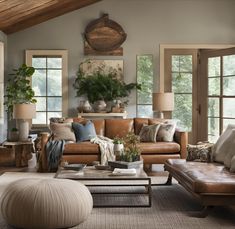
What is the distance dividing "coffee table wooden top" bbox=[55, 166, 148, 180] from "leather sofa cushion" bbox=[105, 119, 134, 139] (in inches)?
94.9

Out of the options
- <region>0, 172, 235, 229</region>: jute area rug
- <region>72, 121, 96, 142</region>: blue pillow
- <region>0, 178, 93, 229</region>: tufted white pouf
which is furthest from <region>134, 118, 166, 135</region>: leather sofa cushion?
<region>0, 178, 93, 229</region>: tufted white pouf

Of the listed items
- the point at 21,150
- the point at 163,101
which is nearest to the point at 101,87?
the point at 163,101

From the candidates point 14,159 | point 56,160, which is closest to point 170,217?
point 56,160

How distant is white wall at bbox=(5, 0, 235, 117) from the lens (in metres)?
10.0

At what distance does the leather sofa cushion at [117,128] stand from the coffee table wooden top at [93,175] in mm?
2410

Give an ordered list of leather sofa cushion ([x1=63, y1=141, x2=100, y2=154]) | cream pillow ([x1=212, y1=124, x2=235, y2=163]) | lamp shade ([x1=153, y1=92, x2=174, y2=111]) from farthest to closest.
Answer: lamp shade ([x1=153, y1=92, x2=174, y2=111])
leather sofa cushion ([x1=63, y1=141, x2=100, y2=154])
cream pillow ([x1=212, y1=124, x2=235, y2=163])

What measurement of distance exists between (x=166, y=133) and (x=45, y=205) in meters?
3.83

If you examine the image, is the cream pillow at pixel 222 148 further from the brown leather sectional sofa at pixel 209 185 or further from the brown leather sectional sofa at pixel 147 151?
the brown leather sectional sofa at pixel 147 151

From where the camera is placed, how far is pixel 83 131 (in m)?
7.63

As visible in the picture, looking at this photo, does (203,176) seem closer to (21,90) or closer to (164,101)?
(164,101)

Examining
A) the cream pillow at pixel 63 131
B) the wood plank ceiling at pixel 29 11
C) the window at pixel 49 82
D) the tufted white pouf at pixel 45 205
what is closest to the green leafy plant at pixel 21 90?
the window at pixel 49 82

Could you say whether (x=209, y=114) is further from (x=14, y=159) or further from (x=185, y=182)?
(x=185, y=182)

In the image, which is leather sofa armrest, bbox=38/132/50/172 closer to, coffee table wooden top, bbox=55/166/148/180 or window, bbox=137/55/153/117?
coffee table wooden top, bbox=55/166/148/180

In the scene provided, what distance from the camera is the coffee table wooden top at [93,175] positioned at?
202 inches
